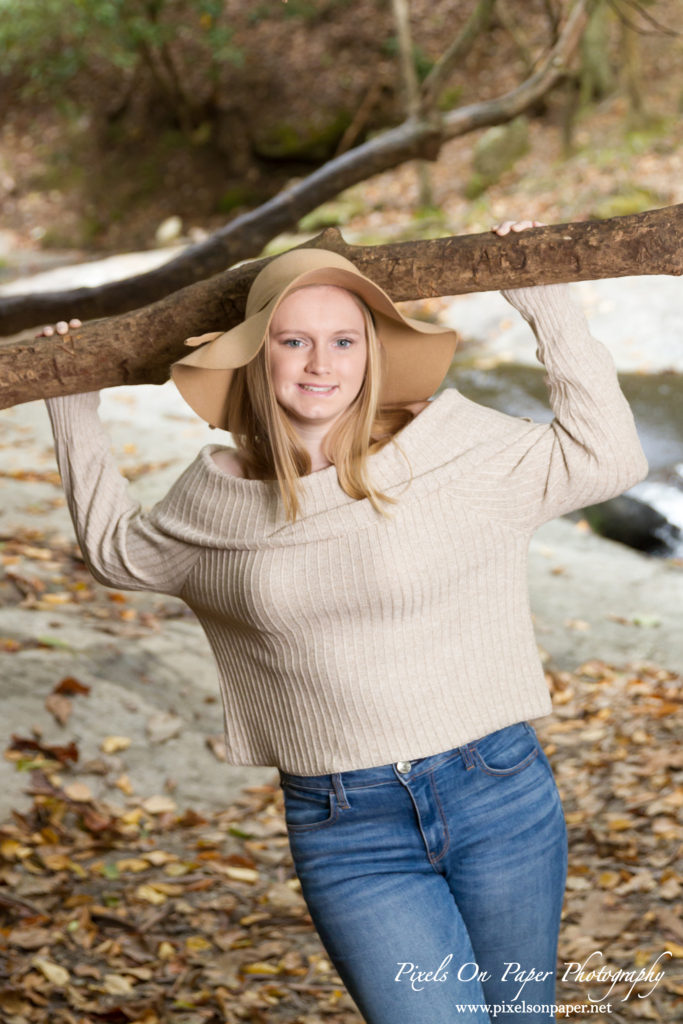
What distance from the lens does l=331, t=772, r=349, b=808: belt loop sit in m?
2.40

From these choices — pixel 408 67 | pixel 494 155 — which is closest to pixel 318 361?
pixel 408 67

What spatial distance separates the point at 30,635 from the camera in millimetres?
5332

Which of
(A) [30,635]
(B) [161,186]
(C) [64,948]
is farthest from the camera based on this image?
(B) [161,186]

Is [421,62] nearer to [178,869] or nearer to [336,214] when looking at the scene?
[336,214]

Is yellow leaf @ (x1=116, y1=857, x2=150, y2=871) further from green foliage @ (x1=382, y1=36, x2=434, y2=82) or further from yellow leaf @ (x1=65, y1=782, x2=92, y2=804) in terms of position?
green foliage @ (x1=382, y1=36, x2=434, y2=82)

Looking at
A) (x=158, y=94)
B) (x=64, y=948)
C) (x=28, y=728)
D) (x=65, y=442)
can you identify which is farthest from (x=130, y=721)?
(x=158, y=94)

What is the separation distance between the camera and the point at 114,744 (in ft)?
15.8

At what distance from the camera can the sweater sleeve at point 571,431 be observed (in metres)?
2.45

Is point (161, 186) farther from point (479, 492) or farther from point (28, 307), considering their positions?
point (479, 492)

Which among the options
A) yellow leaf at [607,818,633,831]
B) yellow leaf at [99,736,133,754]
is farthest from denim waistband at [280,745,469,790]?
yellow leaf at [99,736,133,754]

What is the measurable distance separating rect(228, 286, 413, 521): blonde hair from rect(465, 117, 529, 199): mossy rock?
14.3 meters

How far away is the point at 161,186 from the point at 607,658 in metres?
18.1

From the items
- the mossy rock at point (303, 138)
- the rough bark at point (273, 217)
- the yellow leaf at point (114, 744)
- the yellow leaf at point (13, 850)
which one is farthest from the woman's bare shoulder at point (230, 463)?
the mossy rock at point (303, 138)

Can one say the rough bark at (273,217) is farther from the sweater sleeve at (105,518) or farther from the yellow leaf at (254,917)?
the yellow leaf at (254,917)
